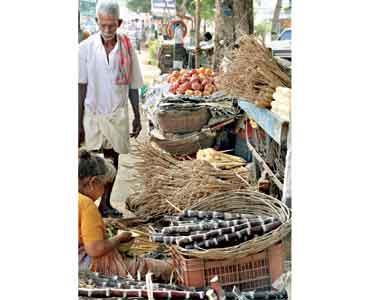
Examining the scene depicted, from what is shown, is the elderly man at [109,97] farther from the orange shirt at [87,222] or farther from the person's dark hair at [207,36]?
the person's dark hair at [207,36]

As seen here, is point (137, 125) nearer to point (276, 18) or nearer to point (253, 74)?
point (253, 74)

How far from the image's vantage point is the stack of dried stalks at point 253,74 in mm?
4234

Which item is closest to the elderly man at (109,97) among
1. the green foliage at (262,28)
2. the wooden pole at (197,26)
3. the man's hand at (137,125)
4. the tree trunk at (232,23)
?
the man's hand at (137,125)

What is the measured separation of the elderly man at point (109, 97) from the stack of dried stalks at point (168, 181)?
0.12 m

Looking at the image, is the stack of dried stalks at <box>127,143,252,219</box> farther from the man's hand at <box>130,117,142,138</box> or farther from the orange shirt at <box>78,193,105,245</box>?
the orange shirt at <box>78,193,105,245</box>

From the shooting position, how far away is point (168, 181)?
4348 millimetres

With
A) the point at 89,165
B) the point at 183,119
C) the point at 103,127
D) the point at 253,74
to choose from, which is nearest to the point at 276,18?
the point at 253,74

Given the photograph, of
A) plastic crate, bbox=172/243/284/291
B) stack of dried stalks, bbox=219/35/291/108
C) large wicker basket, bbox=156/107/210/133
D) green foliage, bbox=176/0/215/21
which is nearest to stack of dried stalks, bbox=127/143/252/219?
large wicker basket, bbox=156/107/210/133
